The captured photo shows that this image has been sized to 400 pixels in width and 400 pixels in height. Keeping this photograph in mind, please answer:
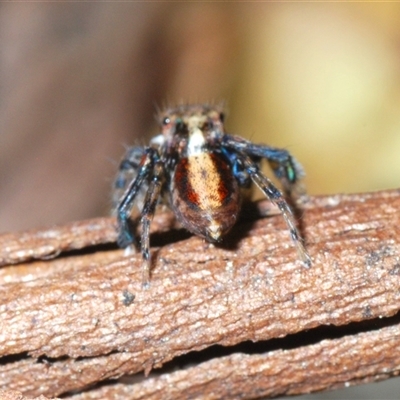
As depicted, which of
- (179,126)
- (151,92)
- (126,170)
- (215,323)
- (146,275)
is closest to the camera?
(215,323)

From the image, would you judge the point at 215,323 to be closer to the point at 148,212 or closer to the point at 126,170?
the point at 148,212

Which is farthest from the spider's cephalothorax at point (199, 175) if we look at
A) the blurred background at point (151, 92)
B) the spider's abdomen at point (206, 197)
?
the blurred background at point (151, 92)

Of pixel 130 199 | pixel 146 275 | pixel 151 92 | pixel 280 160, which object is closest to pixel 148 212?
pixel 130 199

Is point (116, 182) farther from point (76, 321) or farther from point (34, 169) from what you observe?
point (34, 169)

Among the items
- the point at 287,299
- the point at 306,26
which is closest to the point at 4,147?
the point at 306,26

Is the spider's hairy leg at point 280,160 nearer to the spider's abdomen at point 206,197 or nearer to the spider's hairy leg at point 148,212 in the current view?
the spider's abdomen at point 206,197

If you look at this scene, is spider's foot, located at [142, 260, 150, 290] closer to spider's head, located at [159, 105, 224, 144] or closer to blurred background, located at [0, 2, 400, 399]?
spider's head, located at [159, 105, 224, 144]
